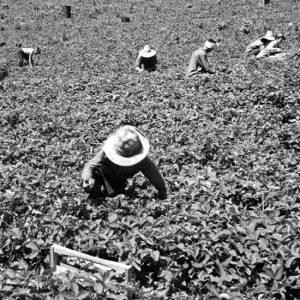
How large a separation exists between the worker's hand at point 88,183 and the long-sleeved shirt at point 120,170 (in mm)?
29

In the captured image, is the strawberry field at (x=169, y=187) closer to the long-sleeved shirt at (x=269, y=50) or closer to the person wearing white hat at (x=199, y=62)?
the person wearing white hat at (x=199, y=62)

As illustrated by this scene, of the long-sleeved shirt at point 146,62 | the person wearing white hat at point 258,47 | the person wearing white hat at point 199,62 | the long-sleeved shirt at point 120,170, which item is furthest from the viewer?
the person wearing white hat at point 258,47

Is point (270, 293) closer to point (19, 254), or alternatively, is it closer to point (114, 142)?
point (114, 142)

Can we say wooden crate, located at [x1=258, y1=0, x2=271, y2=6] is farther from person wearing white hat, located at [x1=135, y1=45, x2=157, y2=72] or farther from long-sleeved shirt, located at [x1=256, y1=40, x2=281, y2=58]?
person wearing white hat, located at [x1=135, y1=45, x2=157, y2=72]

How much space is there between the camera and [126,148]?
3.88 metres

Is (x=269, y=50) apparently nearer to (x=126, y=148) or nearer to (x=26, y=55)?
(x=26, y=55)

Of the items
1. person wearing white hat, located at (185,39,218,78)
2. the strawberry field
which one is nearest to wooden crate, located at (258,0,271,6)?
the strawberry field

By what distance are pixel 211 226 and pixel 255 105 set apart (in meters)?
4.39

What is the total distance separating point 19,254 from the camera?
380cm

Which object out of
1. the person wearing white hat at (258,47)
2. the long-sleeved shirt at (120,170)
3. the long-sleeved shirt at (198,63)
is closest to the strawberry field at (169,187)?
the long-sleeved shirt at (120,170)

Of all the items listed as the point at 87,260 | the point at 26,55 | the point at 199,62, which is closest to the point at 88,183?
the point at 87,260

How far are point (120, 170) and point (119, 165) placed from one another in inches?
11.1

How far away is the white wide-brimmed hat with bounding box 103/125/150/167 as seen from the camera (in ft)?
12.7

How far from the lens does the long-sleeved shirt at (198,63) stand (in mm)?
10242
